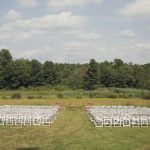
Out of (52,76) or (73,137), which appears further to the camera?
(52,76)

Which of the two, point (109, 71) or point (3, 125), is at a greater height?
point (109, 71)

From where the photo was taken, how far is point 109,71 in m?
120

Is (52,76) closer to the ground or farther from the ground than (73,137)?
farther from the ground

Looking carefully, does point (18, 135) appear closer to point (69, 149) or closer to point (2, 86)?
point (69, 149)

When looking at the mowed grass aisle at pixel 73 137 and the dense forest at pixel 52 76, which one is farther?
the dense forest at pixel 52 76

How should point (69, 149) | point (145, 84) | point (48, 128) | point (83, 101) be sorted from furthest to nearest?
point (145, 84) < point (83, 101) < point (48, 128) < point (69, 149)

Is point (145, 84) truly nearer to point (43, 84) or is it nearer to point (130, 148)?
point (43, 84)

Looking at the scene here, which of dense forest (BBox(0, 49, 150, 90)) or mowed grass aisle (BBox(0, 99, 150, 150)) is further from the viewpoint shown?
dense forest (BBox(0, 49, 150, 90))

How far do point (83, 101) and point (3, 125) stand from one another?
31880mm

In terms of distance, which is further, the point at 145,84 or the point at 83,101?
the point at 145,84

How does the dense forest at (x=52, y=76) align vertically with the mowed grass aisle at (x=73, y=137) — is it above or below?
above

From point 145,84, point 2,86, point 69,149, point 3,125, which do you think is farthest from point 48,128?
point 145,84

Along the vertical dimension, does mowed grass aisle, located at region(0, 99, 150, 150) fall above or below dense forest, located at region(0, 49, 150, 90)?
below

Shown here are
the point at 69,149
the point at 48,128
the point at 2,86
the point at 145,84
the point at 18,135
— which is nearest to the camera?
the point at 69,149
